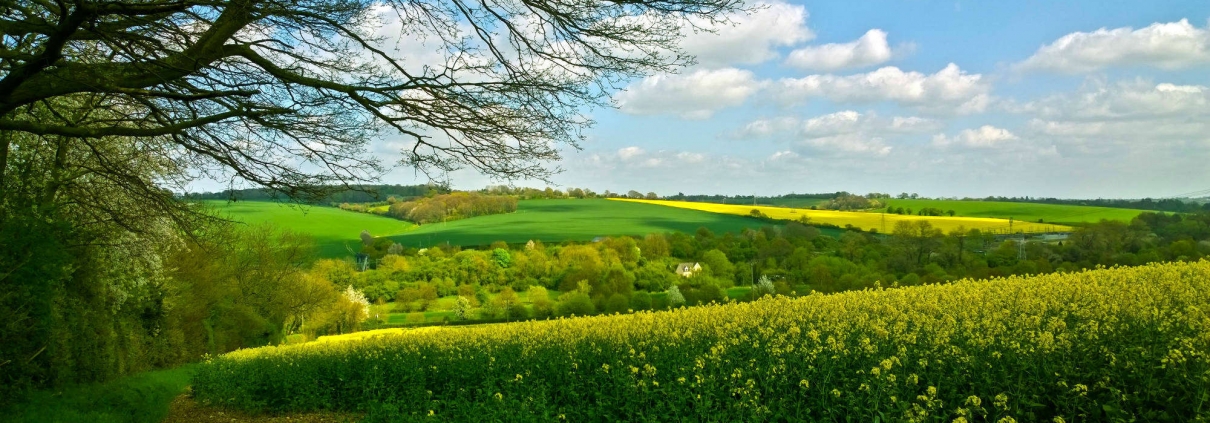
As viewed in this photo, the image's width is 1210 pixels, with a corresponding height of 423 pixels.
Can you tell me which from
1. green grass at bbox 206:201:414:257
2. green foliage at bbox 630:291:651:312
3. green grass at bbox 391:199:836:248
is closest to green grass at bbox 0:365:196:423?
green foliage at bbox 630:291:651:312

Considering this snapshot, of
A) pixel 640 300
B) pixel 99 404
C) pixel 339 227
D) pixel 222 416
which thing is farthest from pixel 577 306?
pixel 99 404

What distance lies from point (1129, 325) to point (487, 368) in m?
7.82

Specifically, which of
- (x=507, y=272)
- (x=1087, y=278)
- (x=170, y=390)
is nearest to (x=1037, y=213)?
(x=507, y=272)

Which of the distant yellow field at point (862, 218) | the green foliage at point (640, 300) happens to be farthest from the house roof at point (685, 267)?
the distant yellow field at point (862, 218)

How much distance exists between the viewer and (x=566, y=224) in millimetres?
96188

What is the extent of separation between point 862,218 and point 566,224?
3696cm

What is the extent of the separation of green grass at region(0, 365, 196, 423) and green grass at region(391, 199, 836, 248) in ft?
204

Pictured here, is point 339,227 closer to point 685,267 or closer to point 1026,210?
point 685,267

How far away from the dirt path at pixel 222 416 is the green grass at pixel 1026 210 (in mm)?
54756

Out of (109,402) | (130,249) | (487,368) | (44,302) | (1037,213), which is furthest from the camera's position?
(1037,213)

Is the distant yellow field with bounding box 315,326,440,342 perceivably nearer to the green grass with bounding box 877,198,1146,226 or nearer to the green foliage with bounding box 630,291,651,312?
the green foliage with bounding box 630,291,651,312

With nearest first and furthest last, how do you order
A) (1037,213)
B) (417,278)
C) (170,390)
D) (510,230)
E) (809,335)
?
1. (809,335)
2. (170,390)
3. (1037,213)
4. (417,278)
5. (510,230)

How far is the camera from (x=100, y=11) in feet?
22.0

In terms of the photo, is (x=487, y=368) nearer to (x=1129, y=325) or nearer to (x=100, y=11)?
(x=100, y=11)
